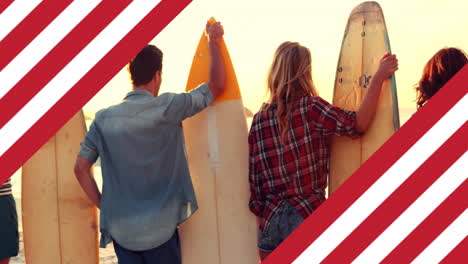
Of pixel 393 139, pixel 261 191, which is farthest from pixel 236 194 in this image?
pixel 393 139

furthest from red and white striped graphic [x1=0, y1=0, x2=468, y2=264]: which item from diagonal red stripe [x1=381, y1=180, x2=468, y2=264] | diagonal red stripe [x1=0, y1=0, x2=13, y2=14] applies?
diagonal red stripe [x1=0, y1=0, x2=13, y2=14]

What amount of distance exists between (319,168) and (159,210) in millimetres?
755

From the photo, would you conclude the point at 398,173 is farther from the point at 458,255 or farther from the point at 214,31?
the point at 214,31

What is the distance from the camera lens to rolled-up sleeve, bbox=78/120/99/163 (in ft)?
7.82

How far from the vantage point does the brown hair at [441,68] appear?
2.34 m

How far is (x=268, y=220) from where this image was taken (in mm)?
2398

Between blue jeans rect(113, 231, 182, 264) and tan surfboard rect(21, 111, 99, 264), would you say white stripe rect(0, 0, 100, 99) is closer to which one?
→ tan surfboard rect(21, 111, 99, 264)

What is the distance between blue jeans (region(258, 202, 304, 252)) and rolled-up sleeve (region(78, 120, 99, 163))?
0.87 metres

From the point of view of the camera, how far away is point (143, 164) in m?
2.32

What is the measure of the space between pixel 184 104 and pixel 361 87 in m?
0.97

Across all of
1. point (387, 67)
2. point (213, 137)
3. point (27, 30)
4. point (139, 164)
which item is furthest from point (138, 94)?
point (27, 30)

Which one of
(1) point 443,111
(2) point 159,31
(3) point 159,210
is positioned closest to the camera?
(3) point 159,210

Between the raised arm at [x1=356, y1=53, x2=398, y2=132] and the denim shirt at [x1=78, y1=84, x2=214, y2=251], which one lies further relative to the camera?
the raised arm at [x1=356, y1=53, x2=398, y2=132]

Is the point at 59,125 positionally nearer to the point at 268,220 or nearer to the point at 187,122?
the point at 187,122
